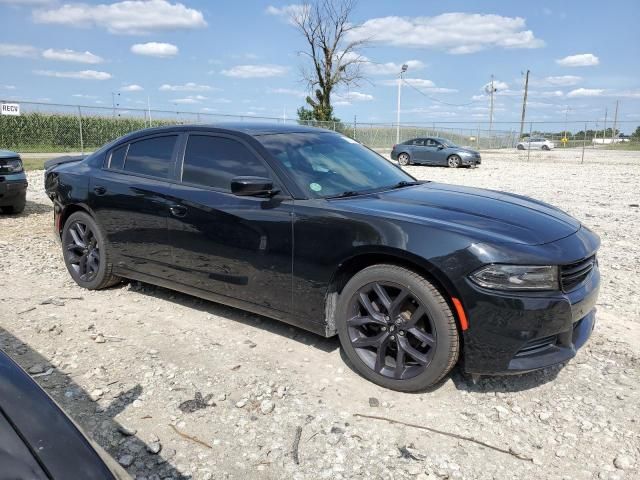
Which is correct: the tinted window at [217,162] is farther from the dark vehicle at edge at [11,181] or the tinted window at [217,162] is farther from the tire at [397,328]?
the dark vehicle at edge at [11,181]

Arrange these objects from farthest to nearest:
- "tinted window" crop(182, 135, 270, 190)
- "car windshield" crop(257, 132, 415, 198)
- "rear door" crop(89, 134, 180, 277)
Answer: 1. "rear door" crop(89, 134, 180, 277)
2. "tinted window" crop(182, 135, 270, 190)
3. "car windshield" crop(257, 132, 415, 198)

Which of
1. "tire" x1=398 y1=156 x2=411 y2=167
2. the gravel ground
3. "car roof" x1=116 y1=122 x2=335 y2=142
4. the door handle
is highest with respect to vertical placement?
"car roof" x1=116 y1=122 x2=335 y2=142

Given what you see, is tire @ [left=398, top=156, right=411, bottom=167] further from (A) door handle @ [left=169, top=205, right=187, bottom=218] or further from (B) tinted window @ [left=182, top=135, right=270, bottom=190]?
(A) door handle @ [left=169, top=205, right=187, bottom=218]

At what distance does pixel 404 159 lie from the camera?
80.9 feet

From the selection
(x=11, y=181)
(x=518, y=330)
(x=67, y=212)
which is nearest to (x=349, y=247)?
(x=518, y=330)

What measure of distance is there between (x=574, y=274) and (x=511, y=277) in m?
0.48

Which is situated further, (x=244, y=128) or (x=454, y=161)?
(x=454, y=161)

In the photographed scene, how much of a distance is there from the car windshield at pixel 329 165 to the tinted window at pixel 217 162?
172 millimetres

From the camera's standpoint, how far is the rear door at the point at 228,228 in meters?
3.55

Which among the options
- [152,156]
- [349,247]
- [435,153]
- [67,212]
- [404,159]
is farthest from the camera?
[404,159]

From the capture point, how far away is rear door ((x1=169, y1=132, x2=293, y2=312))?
355cm

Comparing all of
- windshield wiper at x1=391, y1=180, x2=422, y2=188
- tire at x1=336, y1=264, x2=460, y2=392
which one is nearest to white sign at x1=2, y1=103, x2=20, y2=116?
windshield wiper at x1=391, y1=180, x2=422, y2=188

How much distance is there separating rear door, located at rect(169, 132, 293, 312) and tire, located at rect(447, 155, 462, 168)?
66.3 feet

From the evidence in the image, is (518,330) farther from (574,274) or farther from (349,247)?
(349,247)
